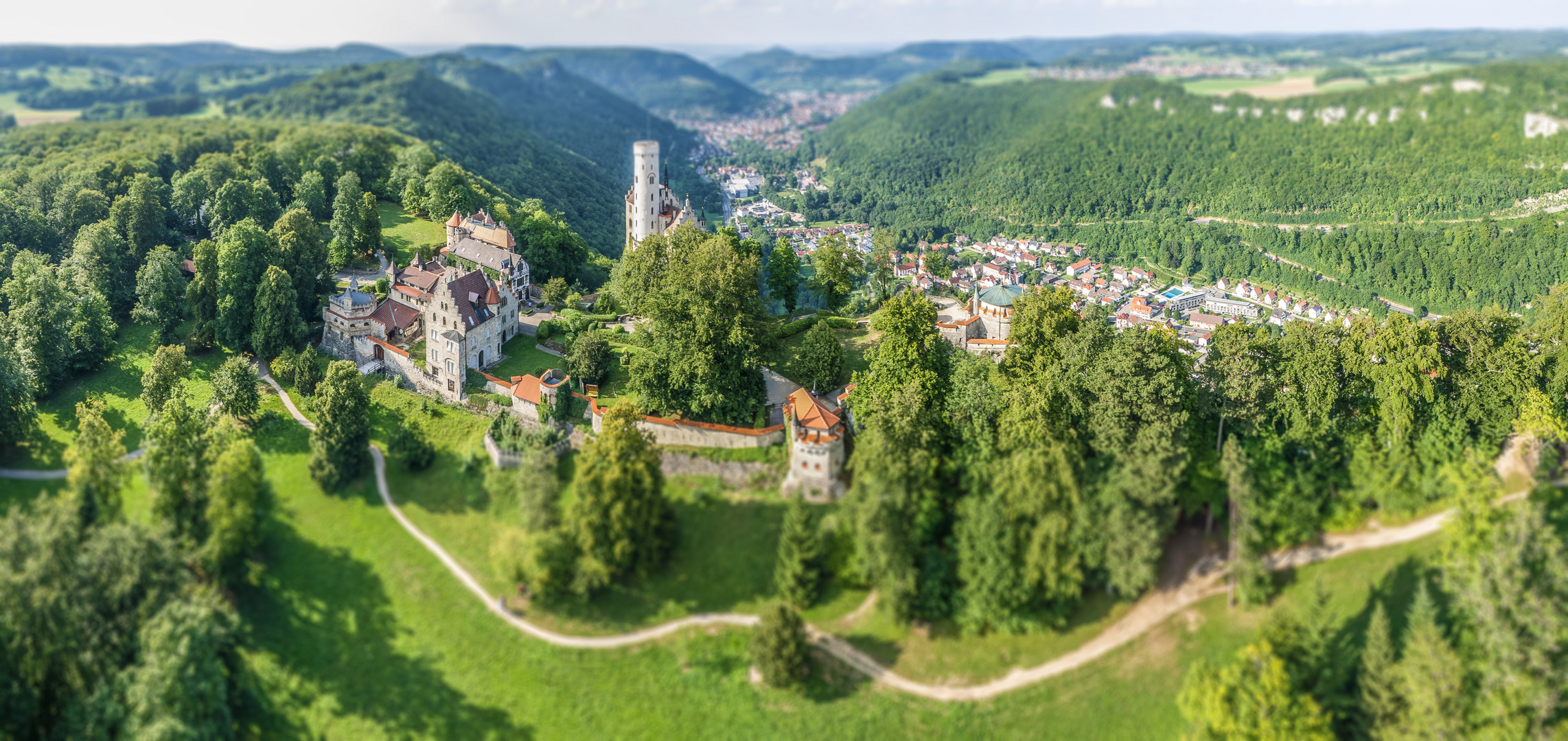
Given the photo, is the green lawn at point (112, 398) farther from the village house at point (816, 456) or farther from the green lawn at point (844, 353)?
the village house at point (816, 456)

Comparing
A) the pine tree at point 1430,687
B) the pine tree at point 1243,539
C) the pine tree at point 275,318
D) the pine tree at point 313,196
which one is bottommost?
the pine tree at point 1430,687

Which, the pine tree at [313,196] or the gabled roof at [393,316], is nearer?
the gabled roof at [393,316]

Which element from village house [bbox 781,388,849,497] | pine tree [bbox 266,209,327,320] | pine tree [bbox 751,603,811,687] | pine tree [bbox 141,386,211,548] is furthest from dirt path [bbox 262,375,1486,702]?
pine tree [bbox 266,209,327,320]

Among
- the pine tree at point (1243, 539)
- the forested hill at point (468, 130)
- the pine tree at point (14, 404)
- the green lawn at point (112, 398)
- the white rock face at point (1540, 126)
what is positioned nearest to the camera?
the pine tree at point (1243, 539)

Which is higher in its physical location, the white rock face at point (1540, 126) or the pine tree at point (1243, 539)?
the white rock face at point (1540, 126)

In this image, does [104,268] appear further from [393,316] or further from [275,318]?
[393,316]

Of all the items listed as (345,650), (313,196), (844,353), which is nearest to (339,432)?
(345,650)

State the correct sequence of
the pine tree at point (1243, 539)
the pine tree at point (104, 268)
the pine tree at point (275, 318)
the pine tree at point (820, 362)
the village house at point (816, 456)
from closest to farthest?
the pine tree at point (1243, 539), the village house at point (816, 456), the pine tree at point (820, 362), the pine tree at point (275, 318), the pine tree at point (104, 268)

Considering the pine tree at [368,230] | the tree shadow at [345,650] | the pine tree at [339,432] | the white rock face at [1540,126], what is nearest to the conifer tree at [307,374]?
the pine tree at [339,432]
